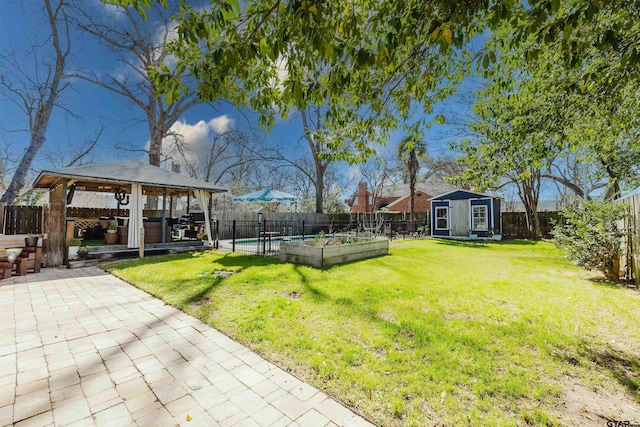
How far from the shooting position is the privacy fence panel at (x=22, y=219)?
34.3ft

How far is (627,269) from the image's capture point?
603 cm

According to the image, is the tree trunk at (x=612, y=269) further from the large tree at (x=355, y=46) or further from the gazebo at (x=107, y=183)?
the gazebo at (x=107, y=183)

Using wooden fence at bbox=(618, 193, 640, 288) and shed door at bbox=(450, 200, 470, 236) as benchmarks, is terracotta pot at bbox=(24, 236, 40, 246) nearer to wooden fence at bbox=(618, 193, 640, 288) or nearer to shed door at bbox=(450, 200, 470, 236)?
wooden fence at bbox=(618, 193, 640, 288)

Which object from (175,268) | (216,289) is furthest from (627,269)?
(175,268)

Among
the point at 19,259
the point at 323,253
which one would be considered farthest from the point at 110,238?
the point at 323,253

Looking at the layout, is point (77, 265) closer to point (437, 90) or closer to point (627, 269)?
point (437, 90)

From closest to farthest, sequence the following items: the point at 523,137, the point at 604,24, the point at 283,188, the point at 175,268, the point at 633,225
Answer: the point at 604,24, the point at 523,137, the point at 633,225, the point at 175,268, the point at 283,188

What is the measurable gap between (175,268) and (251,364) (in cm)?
531

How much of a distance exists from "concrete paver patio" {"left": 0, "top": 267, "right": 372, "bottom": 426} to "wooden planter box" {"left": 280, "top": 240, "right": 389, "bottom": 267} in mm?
3829

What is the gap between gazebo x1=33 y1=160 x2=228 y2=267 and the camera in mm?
7703

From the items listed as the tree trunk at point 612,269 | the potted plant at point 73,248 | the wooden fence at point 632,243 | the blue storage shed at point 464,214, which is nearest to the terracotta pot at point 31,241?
the potted plant at point 73,248

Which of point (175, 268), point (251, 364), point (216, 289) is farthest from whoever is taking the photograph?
point (175, 268)

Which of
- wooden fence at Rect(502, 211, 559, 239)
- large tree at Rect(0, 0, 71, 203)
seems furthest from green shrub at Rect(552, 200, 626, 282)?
large tree at Rect(0, 0, 71, 203)

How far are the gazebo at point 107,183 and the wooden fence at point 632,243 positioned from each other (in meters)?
12.3
